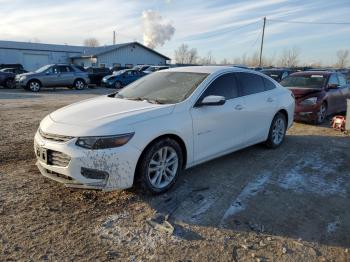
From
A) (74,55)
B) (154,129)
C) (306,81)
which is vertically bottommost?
(154,129)

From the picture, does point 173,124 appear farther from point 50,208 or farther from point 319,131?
point 319,131

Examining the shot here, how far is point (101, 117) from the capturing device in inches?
166

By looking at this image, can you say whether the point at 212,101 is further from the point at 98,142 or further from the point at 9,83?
the point at 9,83

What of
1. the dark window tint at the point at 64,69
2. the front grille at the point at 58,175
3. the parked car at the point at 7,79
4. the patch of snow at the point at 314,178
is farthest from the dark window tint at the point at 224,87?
the parked car at the point at 7,79

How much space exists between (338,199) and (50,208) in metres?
3.47

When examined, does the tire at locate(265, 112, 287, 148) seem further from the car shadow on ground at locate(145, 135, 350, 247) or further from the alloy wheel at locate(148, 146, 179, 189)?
the alloy wheel at locate(148, 146, 179, 189)

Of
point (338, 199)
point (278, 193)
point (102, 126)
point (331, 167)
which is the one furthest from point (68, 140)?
point (331, 167)

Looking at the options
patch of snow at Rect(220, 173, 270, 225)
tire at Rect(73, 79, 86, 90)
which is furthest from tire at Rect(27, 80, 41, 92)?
patch of snow at Rect(220, 173, 270, 225)

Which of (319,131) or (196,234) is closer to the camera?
(196,234)

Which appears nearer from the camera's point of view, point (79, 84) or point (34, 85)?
point (34, 85)

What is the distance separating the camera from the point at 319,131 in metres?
8.70

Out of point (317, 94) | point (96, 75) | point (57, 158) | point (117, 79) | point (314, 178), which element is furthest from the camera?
point (96, 75)

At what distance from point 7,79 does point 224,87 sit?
21.9 m

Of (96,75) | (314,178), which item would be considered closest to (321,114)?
(314,178)
